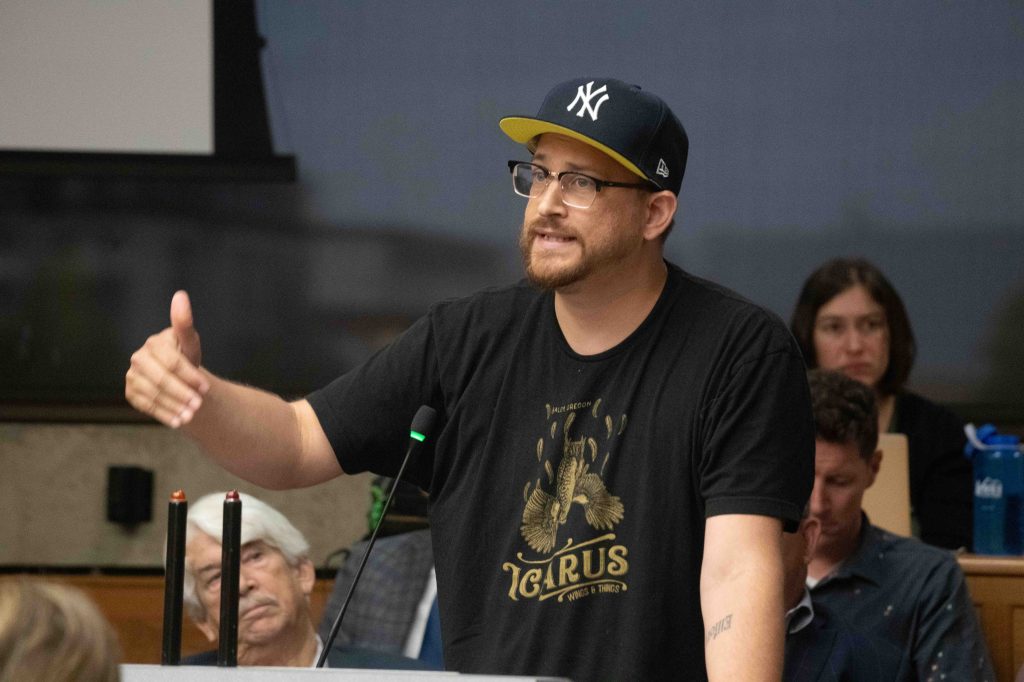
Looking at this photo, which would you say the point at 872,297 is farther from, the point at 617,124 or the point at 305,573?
the point at 617,124

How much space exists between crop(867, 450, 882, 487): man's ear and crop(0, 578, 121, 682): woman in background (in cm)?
214

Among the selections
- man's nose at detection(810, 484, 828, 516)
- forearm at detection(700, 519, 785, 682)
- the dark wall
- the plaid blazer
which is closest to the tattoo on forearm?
forearm at detection(700, 519, 785, 682)

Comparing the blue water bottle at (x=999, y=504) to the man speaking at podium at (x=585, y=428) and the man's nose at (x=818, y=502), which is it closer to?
the man's nose at (x=818, y=502)

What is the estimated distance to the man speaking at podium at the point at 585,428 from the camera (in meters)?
1.80

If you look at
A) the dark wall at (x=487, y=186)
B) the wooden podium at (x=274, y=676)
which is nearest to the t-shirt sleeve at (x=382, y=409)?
the wooden podium at (x=274, y=676)

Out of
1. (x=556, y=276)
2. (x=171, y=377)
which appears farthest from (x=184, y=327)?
(x=556, y=276)

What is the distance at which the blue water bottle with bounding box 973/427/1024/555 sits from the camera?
3.30 meters

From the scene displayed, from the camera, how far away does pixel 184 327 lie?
5.99 feet

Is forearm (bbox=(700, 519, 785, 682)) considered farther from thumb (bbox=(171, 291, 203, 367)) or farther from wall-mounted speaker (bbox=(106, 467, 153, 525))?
wall-mounted speaker (bbox=(106, 467, 153, 525))

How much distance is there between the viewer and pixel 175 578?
1696 millimetres

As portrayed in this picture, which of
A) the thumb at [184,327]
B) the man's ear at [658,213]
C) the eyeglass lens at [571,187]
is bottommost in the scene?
the thumb at [184,327]

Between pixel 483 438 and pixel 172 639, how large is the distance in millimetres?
517

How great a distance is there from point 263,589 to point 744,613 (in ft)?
4.76

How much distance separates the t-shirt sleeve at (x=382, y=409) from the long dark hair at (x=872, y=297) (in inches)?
67.2
